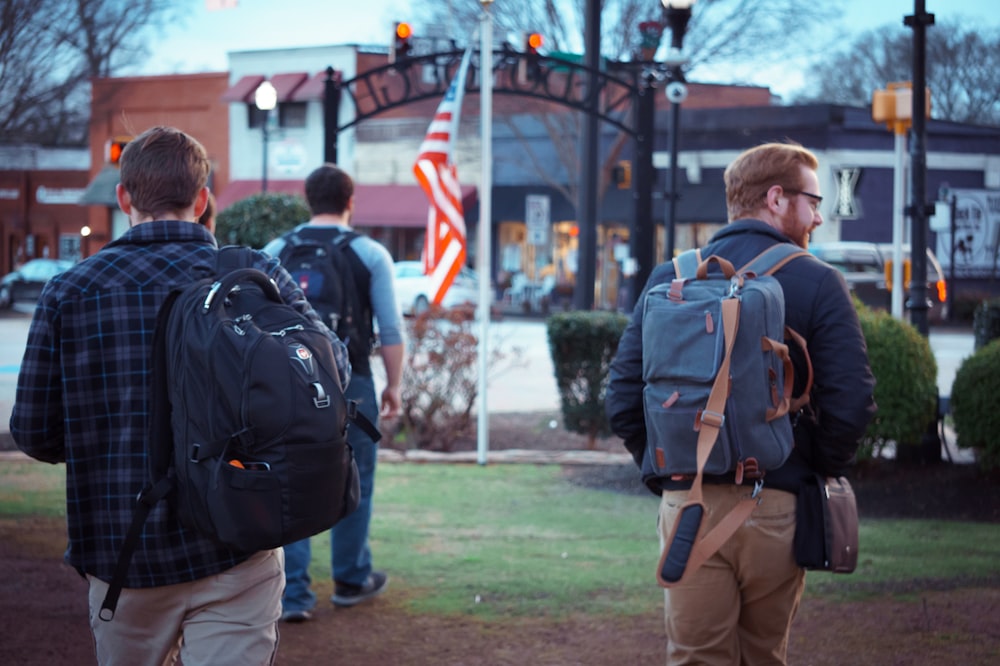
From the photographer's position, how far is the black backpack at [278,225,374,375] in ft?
17.6

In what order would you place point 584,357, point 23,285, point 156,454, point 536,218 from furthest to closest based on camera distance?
1. point 23,285
2. point 536,218
3. point 584,357
4. point 156,454

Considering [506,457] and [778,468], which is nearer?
[778,468]

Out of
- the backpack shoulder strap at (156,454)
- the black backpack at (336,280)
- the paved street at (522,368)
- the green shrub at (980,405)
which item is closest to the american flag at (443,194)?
the paved street at (522,368)

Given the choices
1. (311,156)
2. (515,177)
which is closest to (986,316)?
(515,177)

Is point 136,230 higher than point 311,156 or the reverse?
the reverse

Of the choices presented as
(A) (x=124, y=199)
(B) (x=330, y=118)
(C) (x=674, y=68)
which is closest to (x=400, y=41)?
(B) (x=330, y=118)

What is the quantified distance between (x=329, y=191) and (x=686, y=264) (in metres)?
2.55

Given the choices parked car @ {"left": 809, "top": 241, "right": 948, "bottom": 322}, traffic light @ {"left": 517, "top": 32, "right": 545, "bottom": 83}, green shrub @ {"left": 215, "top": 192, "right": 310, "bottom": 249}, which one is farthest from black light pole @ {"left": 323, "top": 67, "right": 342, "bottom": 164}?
parked car @ {"left": 809, "top": 241, "right": 948, "bottom": 322}

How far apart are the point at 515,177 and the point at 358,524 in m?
38.9

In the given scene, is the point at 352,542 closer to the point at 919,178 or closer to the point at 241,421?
the point at 241,421

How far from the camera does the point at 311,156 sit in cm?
4566

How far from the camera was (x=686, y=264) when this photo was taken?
11.1 feet

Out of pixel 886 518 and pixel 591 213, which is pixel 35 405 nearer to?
pixel 886 518

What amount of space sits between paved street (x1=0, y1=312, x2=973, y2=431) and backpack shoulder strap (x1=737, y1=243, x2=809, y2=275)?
18.0 ft
